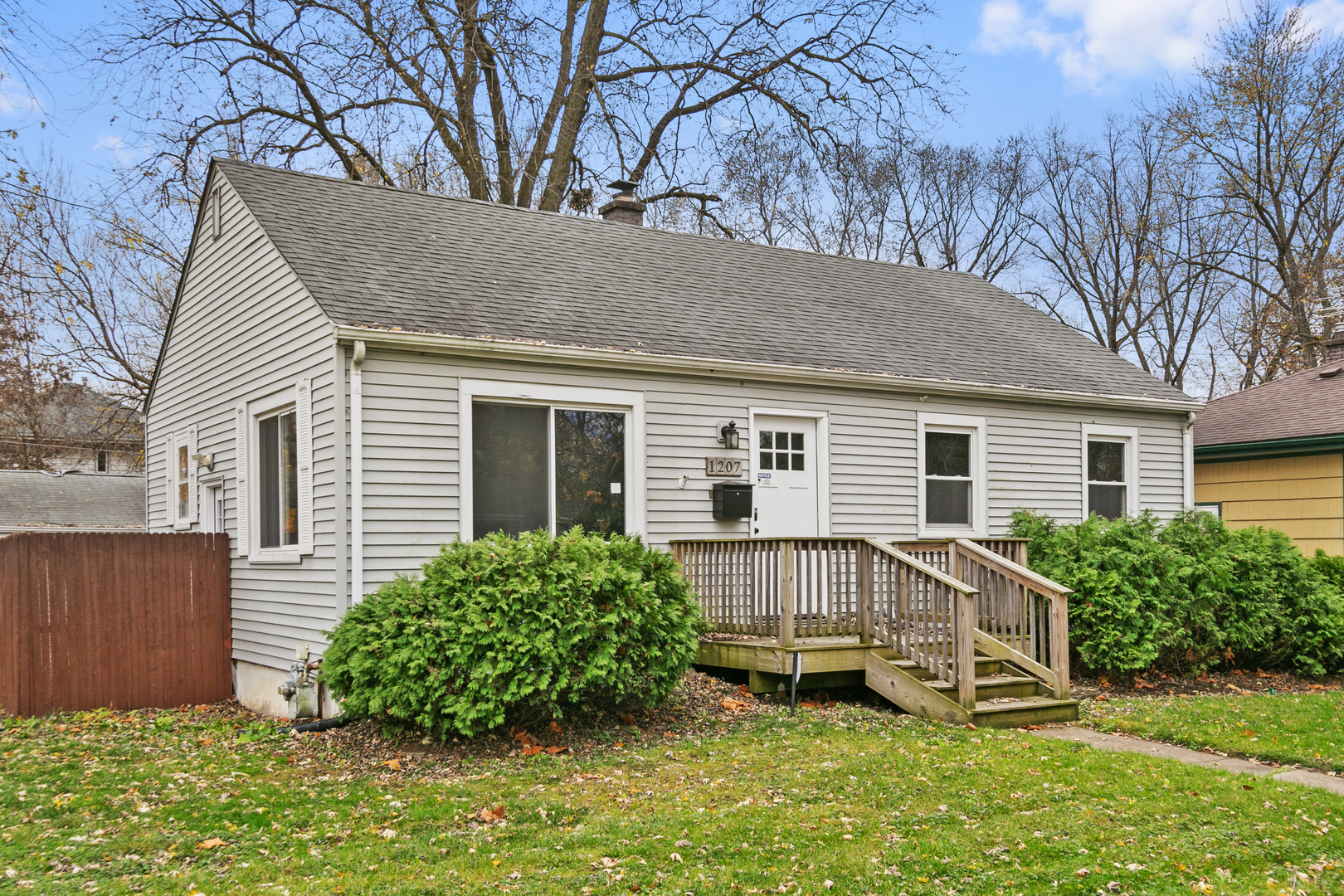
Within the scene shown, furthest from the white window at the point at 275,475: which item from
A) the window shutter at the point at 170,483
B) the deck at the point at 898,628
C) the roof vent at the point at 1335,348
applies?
the roof vent at the point at 1335,348

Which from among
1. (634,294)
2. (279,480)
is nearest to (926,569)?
(634,294)

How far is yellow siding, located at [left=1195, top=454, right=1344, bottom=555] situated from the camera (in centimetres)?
1371

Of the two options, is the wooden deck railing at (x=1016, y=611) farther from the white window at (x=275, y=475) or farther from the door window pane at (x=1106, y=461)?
the white window at (x=275, y=475)

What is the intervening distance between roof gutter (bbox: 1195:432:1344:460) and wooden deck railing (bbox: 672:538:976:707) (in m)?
8.24

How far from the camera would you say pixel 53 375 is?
2633cm

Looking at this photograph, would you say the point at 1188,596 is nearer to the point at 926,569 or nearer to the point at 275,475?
the point at 926,569

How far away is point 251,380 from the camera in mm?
10250

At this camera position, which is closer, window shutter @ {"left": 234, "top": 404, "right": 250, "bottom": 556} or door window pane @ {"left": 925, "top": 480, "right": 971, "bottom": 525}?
window shutter @ {"left": 234, "top": 404, "right": 250, "bottom": 556}

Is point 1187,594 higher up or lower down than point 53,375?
lower down

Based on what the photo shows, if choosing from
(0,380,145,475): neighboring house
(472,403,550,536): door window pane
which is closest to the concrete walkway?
(472,403,550,536): door window pane

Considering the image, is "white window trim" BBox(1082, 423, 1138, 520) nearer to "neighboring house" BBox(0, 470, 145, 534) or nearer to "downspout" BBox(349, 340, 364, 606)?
"downspout" BBox(349, 340, 364, 606)

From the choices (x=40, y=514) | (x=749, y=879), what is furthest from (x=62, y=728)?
(x=40, y=514)

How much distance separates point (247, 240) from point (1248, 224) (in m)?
23.7

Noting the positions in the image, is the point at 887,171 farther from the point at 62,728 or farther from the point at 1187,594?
the point at 62,728
